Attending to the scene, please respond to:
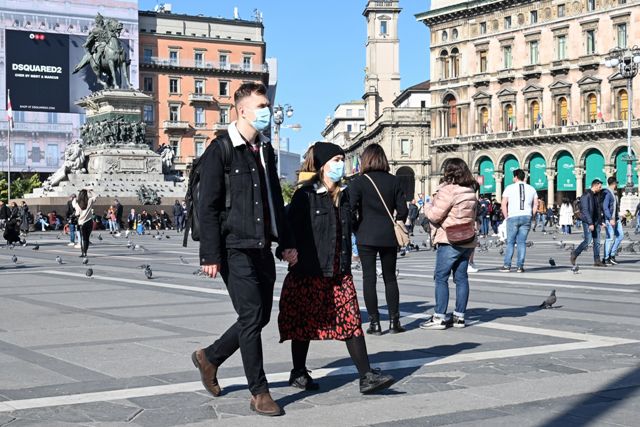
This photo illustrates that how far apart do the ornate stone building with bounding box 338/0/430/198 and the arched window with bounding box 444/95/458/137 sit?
6839 millimetres

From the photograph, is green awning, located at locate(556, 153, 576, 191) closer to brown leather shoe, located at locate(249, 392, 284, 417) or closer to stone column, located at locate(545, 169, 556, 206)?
stone column, located at locate(545, 169, 556, 206)

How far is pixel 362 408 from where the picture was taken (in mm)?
6070

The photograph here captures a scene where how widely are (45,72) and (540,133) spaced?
38973 mm

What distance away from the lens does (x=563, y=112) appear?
72000 millimetres

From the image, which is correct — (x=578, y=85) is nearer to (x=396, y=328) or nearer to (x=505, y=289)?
(x=505, y=289)

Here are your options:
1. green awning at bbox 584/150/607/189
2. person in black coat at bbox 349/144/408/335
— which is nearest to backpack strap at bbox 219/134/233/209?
person in black coat at bbox 349/144/408/335

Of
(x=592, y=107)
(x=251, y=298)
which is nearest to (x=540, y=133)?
(x=592, y=107)

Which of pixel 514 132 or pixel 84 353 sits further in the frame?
pixel 514 132

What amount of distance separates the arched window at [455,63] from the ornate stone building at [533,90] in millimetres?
82

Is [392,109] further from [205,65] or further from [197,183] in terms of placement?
[197,183]

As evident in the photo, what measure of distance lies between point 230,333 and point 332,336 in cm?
72

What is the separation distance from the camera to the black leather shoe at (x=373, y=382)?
6398 mm

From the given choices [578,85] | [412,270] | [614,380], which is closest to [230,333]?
[614,380]

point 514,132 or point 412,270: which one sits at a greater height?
point 514,132
